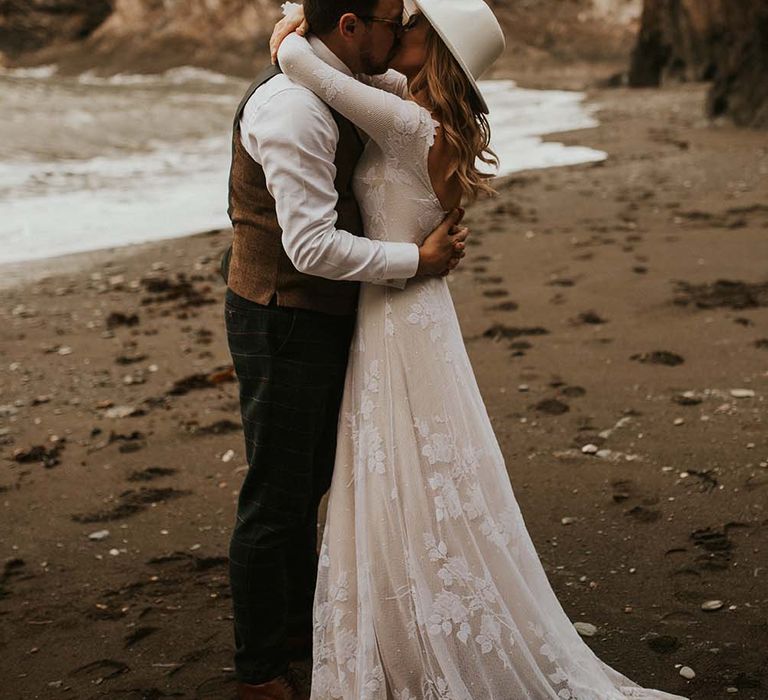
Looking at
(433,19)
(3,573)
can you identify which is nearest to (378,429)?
(433,19)

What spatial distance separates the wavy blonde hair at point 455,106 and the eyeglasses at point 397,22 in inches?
1.6

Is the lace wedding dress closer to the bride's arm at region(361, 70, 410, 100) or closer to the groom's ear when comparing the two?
the bride's arm at region(361, 70, 410, 100)

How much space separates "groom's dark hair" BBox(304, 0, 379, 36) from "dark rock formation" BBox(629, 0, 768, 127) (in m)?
12.2

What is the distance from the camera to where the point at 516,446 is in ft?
14.5

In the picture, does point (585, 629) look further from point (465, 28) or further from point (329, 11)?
point (329, 11)

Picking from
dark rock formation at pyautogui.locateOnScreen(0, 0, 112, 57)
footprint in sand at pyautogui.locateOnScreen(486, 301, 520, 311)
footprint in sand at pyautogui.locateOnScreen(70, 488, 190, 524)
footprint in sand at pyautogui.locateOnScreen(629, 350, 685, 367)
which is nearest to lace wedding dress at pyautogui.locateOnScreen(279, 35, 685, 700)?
footprint in sand at pyautogui.locateOnScreen(70, 488, 190, 524)

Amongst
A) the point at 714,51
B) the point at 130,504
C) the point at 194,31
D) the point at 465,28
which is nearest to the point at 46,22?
the point at 194,31

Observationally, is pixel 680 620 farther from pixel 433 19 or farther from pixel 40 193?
pixel 40 193

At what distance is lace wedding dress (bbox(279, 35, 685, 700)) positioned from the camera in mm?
2490

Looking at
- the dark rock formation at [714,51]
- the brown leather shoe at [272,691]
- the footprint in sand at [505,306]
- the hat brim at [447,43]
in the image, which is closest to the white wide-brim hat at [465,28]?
the hat brim at [447,43]

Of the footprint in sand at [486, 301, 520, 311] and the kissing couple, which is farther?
the footprint in sand at [486, 301, 520, 311]

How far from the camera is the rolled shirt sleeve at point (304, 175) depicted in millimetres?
2242

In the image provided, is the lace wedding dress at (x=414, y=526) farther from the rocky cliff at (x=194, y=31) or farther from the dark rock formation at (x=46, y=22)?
the dark rock formation at (x=46, y=22)

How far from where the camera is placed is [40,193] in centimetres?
1259
